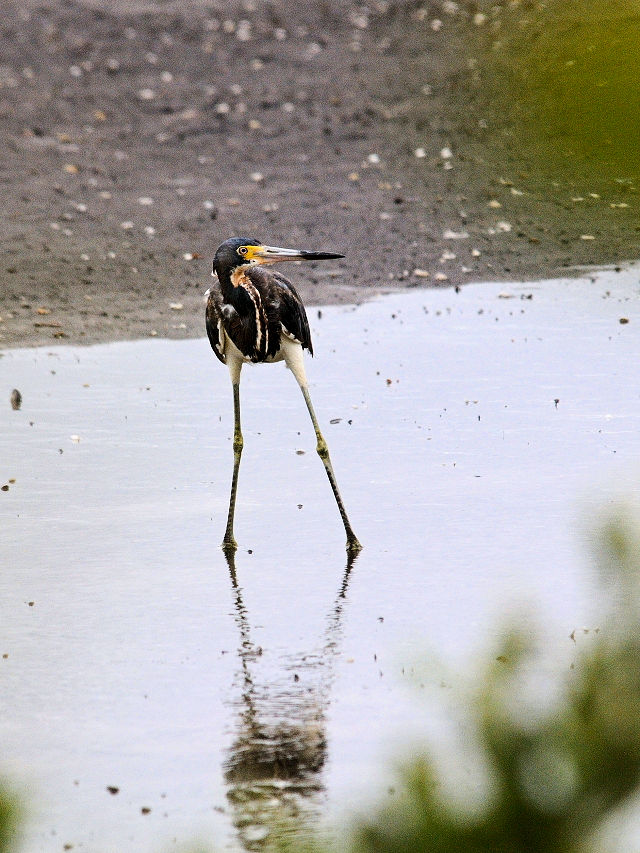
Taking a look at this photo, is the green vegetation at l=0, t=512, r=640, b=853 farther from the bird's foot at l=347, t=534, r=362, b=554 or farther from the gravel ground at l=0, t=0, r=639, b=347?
the gravel ground at l=0, t=0, r=639, b=347

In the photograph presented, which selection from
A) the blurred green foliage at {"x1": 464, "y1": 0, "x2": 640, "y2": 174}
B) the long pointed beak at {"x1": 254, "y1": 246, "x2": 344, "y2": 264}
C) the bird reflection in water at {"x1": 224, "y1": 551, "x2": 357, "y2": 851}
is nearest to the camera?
the blurred green foliage at {"x1": 464, "y1": 0, "x2": 640, "y2": 174}

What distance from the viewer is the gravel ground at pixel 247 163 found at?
→ 42.2 ft

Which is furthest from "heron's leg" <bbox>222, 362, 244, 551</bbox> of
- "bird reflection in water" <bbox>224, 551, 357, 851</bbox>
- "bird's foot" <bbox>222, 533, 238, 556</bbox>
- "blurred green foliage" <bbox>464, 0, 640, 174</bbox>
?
"blurred green foliage" <bbox>464, 0, 640, 174</bbox>

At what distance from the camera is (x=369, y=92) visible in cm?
1781

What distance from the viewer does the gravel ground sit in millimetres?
12852

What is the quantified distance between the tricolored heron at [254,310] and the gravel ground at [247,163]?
4702mm

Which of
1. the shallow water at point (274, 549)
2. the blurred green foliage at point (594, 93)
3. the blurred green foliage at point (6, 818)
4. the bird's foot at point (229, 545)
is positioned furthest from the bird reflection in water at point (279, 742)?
the blurred green foliage at point (6, 818)

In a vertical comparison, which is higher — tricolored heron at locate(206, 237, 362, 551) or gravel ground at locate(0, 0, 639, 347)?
tricolored heron at locate(206, 237, 362, 551)

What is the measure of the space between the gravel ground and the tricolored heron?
4702mm

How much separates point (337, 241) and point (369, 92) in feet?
15.4

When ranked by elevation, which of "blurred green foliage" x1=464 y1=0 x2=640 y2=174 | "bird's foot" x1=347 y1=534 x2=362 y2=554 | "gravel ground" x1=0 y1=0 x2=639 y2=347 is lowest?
"gravel ground" x1=0 y1=0 x2=639 y2=347

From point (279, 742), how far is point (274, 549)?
2115 mm

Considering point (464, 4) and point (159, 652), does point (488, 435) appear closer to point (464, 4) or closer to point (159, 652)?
point (159, 652)

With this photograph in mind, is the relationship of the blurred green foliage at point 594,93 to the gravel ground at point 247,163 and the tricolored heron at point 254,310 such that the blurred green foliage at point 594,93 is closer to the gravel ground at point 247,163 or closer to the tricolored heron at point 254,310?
the tricolored heron at point 254,310
